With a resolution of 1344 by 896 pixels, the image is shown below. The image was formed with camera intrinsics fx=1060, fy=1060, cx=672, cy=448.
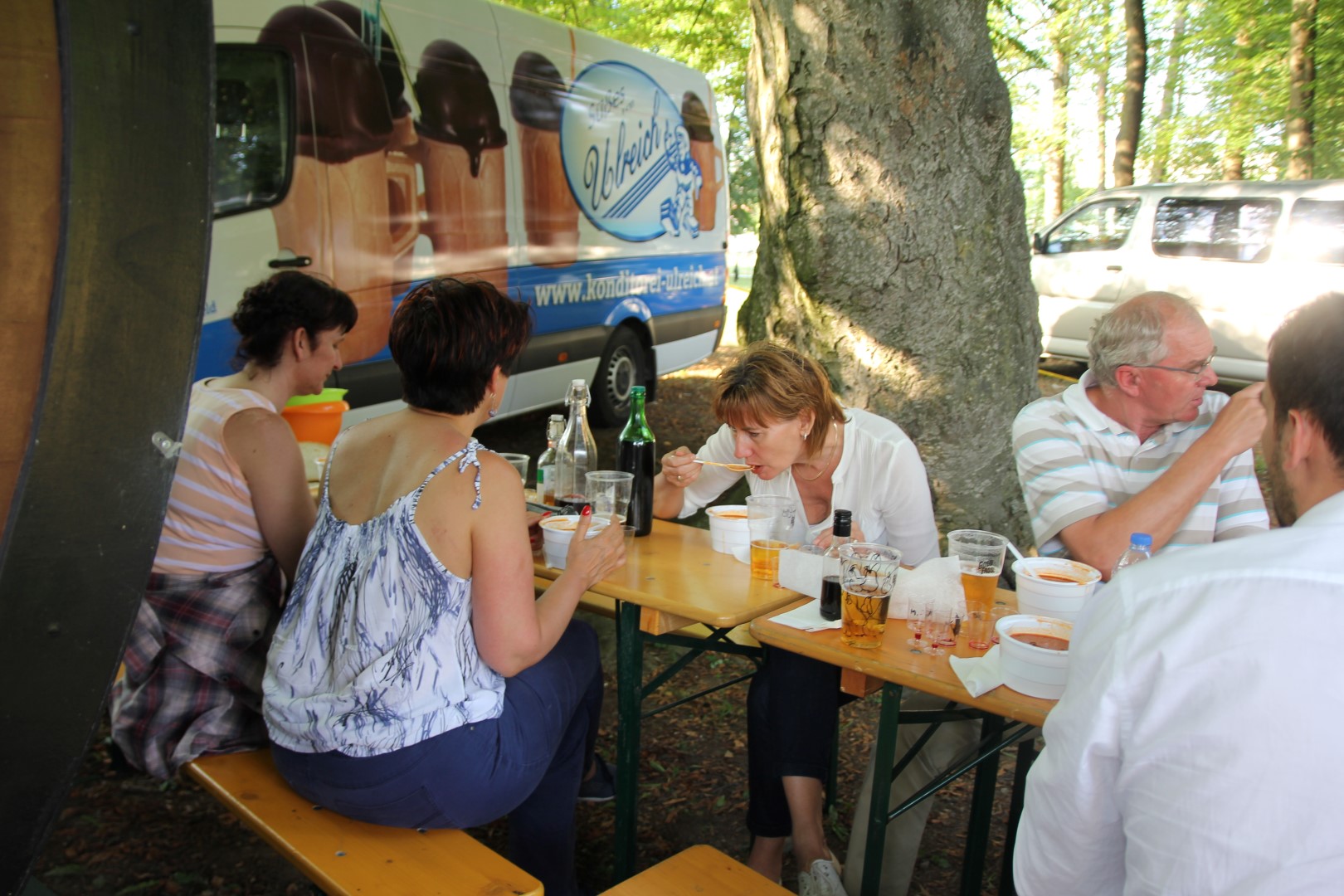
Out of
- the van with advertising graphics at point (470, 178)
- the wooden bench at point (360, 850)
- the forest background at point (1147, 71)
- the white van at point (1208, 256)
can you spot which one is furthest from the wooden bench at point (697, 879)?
the white van at point (1208, 256)

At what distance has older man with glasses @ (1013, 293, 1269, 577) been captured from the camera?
2.45m

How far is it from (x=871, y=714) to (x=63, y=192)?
3.47 meters

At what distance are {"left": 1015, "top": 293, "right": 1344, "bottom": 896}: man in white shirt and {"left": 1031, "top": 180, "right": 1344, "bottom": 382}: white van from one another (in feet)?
27.1

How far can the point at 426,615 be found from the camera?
2025mm

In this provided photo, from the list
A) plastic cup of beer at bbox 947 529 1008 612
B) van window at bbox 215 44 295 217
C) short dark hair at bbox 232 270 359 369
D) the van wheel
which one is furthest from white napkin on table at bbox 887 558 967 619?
the van wheel

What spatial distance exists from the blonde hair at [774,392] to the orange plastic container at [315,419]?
4.68 feet

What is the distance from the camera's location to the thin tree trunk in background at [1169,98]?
1908cm

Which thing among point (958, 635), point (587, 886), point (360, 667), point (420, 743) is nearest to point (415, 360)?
point (360, 667)

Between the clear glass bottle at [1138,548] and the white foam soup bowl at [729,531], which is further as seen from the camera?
the white foam soup bowl at [729,531]

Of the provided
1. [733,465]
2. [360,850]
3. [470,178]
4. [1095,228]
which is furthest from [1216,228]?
[360,850]

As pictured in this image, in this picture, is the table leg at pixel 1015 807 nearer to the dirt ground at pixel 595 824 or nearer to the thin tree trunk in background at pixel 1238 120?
the dirt ground at pixel 595 824

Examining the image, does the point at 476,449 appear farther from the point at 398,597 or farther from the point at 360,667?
the point at 360,667

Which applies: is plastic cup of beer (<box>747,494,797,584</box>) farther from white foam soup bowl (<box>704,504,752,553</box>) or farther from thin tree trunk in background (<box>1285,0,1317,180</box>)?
thin tree trunk in background (<box>1285,0,1317,180</box>)

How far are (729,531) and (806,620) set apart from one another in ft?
1.82
